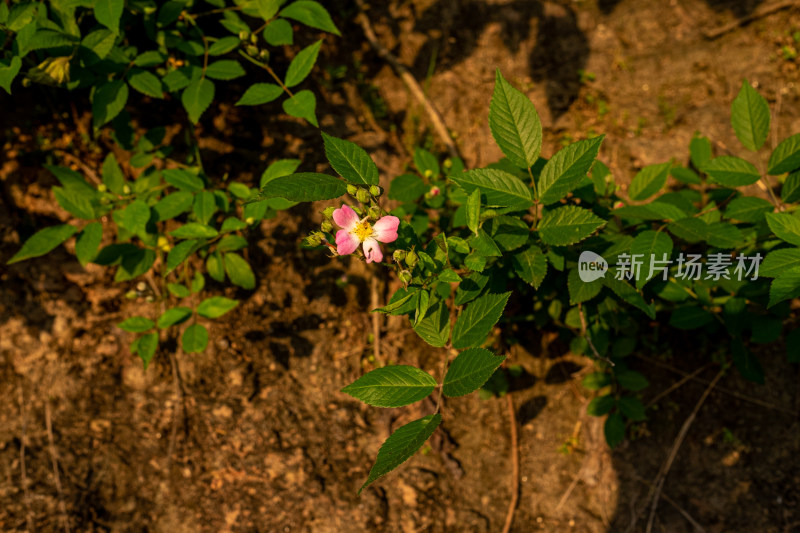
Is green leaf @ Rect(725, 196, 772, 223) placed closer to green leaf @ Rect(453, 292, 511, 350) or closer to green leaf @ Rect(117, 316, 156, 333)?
green leaf @ Rect(453, 292, 511, 350)

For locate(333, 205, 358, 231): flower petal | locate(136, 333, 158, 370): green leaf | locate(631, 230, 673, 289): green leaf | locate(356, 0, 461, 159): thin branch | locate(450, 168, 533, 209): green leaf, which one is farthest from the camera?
locate(356, 0, 461, 159): thin branch

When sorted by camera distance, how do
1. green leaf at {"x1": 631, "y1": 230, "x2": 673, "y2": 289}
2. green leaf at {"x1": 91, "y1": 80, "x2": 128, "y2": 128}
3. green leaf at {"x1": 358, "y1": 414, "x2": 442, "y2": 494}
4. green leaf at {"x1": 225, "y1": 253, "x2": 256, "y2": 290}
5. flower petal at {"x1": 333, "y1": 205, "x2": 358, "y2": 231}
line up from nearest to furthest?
green leaf at {"x1": 358, "y1": 414, "x2": 442, "y2": 494} < flower petal at {"x1": 333, "y1": 205, "x2": 358, "y2": 231} < green leaf at {"x1": 631, "y1": 230, "x2": 673, "y2": 289} < green leaf at {"x1": 91, "y1": 80, "x2": 128, "y2": 128} < green leaf at {"x1": 225, "y1": 253, "x2": 256, "y2": 290}

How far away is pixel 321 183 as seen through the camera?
1259mm

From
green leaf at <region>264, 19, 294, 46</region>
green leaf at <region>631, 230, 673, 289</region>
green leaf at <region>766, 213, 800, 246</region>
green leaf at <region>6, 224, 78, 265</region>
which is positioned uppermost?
green leaf at <region>264, 19, 294, 46</region>

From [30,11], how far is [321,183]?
1.14 meters

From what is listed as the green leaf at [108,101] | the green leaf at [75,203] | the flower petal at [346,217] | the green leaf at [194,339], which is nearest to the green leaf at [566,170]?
the flower petal at [346,217]

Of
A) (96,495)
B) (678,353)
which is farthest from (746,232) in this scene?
(96,495)

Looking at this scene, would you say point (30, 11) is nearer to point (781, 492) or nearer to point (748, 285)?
point (748, 285)

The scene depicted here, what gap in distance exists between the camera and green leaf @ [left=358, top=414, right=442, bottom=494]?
1.05 meters

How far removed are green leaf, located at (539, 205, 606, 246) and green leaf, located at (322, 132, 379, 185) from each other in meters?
0.50

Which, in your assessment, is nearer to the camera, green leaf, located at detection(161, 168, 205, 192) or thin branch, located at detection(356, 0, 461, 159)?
green leaf, located at detection(161, 168, 205, 192)

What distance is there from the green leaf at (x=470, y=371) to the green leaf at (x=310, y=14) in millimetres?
1225

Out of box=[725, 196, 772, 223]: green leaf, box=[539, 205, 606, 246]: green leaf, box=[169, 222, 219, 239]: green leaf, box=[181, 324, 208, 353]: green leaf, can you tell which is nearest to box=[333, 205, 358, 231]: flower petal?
box=[539, 205, 606, 246]: green leaf

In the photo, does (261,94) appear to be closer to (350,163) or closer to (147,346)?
(350,163)
